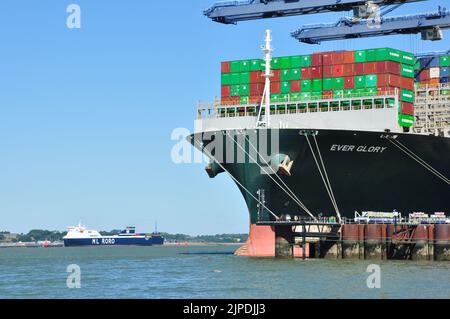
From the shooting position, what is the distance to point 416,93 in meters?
66.1

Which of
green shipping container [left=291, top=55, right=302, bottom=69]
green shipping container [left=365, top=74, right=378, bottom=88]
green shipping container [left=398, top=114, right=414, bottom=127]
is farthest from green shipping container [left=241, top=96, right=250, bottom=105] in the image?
green shipping container [left=398, top=114, right=414, bottom=127]

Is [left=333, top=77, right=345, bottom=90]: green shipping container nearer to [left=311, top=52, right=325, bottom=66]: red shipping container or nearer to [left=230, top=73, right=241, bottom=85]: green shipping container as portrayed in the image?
[left=311, top=52, right=325, bottom=66]: red shipping container

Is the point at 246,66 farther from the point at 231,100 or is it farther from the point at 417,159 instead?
the point at 417,159

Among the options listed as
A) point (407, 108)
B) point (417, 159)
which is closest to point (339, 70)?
point (407, 108)

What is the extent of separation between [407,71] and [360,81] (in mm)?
3822

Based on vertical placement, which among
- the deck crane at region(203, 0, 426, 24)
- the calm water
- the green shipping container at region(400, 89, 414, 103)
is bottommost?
the calm water

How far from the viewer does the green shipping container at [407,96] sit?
6091 cm

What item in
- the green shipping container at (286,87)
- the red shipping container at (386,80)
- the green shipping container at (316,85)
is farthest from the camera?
the green shipping container at (286,87)

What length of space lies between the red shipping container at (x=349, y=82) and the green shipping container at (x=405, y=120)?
3.77 m

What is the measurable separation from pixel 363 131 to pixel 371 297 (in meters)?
22.6

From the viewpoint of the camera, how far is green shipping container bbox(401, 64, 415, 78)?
61.5 meters

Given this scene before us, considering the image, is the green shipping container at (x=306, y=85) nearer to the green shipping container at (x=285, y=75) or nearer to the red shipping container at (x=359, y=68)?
the green shipping container at (x=285, y=75)

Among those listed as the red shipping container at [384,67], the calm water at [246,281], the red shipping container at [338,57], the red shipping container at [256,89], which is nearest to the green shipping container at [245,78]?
the red shipping container at [256,89]
